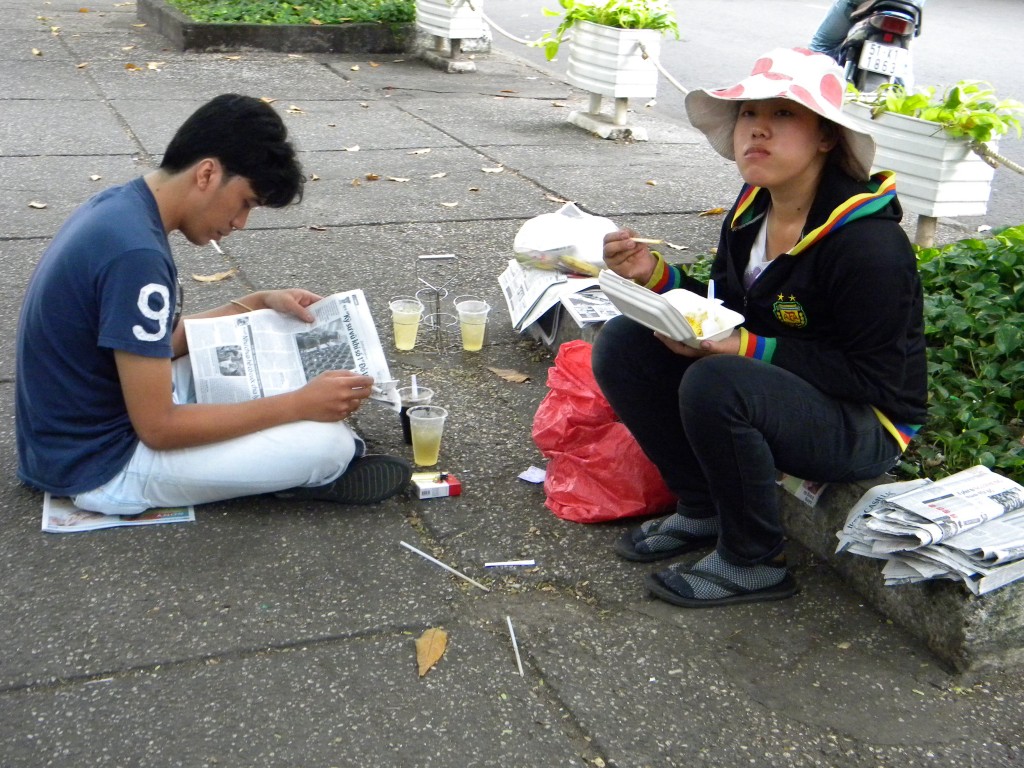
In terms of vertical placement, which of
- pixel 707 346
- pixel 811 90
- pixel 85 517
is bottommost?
pixel 85 517

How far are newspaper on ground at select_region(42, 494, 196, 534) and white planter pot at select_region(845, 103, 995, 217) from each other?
125 inches

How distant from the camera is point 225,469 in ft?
9.85

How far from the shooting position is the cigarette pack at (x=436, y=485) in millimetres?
3268

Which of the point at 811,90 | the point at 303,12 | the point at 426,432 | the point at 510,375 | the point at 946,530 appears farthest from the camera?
the point at 303,12

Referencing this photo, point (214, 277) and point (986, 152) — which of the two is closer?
point (986, 152)

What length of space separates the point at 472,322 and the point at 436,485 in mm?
1048

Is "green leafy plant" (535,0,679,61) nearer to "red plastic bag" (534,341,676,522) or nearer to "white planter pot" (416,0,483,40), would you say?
"white planter pot" (416,0,483,40)

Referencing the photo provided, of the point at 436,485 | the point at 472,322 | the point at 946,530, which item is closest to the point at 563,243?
the point at 472,322

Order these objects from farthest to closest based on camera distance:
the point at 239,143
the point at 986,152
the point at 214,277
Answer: the point at 214,277
the point at 986,152
the point at 239,143

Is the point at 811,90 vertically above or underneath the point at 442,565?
above

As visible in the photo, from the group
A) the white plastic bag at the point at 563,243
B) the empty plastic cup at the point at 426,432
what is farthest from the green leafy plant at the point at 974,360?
the empty plastic cup at the point at 426,432

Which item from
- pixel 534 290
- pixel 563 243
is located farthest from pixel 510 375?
pixel 563 243

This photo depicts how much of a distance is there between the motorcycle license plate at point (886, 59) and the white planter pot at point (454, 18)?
454 cm

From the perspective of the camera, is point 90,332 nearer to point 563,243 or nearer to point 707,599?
point 707,599
